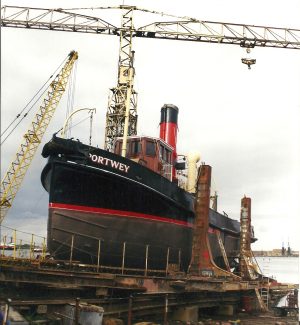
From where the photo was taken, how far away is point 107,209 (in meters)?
16.0

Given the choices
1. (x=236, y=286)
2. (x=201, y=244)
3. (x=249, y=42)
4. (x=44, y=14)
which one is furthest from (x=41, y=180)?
(x=249, y=42)

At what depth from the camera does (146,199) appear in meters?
17.1

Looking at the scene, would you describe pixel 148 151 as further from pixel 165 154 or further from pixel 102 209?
pixel 102 209

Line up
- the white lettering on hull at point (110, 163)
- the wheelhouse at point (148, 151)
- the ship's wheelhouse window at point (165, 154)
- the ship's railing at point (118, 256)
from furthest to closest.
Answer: the ship's wheelhouse window at point (165, 154)
the wheelhouse at point (148, 151)
the white lettering on hull at point (110, 163)
the ship's railing at point (118, 256)

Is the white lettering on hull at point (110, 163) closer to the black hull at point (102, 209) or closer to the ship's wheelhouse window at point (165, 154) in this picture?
the black hull at point (102, 209)

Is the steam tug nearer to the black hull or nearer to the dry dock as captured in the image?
the black hull

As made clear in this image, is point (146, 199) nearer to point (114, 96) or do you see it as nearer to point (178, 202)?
point (178, 202)

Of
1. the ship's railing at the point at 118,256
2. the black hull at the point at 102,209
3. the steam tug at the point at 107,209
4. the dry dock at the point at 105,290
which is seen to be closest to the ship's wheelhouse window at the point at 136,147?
the steam tug at the point at 107,209

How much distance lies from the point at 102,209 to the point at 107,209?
204 millimetres

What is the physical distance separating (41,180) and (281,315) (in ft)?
43.4

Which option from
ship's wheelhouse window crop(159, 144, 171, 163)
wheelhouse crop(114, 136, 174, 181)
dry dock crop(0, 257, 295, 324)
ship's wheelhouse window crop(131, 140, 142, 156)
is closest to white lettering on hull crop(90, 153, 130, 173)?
wheelhouse crop(114, 136, 174, 181)

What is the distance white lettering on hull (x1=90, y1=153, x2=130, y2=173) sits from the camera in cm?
1582

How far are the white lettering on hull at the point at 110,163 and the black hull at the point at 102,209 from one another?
0.04 metres

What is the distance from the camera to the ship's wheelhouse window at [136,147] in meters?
19.9
